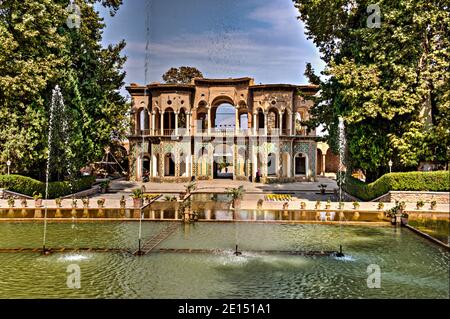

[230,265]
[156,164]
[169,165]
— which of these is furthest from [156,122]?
[230,265]

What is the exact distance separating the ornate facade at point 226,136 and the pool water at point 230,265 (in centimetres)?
2278

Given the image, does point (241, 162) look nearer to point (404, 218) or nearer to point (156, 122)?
point (156, 122)

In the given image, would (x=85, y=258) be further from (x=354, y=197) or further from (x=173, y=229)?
(x=354, y=197)

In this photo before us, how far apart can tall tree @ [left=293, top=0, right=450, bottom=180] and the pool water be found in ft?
11.2

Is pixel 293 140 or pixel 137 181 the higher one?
pixel 293 140

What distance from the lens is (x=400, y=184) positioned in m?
19.0

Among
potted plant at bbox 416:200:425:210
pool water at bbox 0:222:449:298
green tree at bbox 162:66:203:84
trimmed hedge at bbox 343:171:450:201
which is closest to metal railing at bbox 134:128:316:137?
trimmed hedge at bbox 343:171:450:201

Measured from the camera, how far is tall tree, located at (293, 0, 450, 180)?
41.9 ft

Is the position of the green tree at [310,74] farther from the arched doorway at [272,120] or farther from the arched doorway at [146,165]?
the arched doorway at [146,165]

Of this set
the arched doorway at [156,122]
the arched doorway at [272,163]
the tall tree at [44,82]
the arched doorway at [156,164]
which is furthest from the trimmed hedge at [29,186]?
the arched doorway at [272,163]

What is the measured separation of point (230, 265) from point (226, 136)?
28342mm

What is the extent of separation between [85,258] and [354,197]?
18.8 meters
